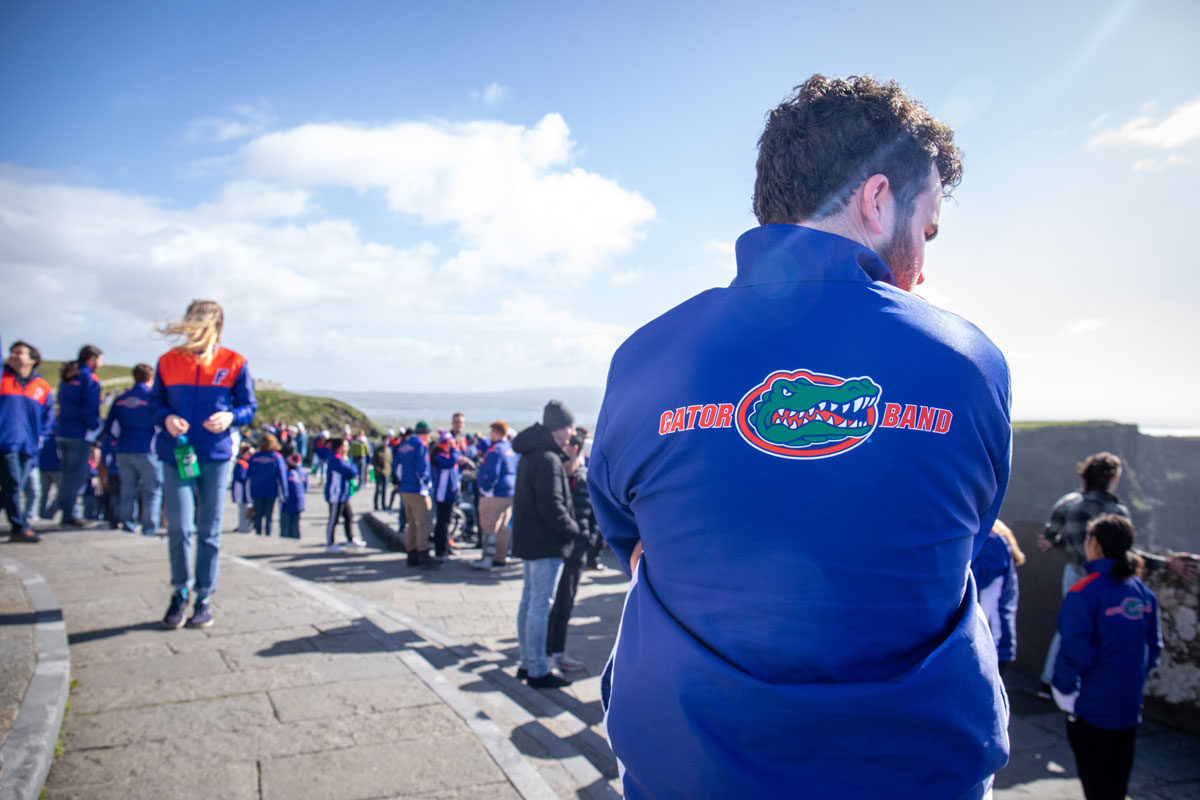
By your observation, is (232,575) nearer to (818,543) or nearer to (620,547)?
(620,547)

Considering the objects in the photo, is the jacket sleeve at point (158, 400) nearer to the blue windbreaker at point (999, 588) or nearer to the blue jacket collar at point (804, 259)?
the blue jacket collar at point (804, 259)

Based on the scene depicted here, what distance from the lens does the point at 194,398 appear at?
14.8 ft

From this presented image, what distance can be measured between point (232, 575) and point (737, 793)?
662 centimetres

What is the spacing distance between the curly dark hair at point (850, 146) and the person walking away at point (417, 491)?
9581 mm

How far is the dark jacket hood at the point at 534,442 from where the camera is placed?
601 centimetres

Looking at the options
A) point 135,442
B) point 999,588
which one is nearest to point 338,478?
point 135,442

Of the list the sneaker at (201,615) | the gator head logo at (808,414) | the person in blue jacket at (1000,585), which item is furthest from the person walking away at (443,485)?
the gator head logo at (808,414)

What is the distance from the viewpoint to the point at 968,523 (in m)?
1.07

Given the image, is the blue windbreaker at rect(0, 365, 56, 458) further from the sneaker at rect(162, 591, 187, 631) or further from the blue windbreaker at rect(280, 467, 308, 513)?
the blue windbreaker at rect(280, 467, 308, 513)

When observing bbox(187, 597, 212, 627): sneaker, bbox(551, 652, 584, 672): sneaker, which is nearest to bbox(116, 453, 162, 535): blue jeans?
bbox(187, 597, 212, 627): sneaker

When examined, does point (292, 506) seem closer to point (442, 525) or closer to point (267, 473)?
point (267, 473)

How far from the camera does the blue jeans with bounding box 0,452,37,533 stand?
24.8 ft

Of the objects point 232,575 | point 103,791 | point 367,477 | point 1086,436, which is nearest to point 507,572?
point 232,575

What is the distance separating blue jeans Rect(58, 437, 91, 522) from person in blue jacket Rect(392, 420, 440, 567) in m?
4.01
